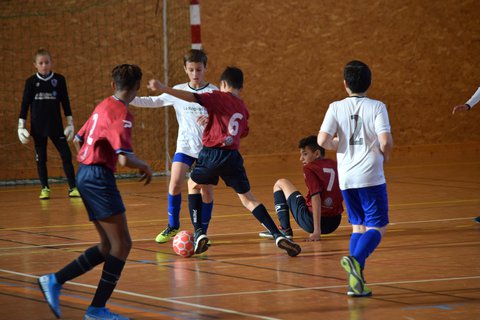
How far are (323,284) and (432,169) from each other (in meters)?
8.66

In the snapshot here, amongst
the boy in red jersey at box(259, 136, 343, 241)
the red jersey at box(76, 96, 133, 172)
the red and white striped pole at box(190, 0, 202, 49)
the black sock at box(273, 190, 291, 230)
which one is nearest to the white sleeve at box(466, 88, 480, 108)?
the boy in red jersey at box(259, 136, 343, 241)

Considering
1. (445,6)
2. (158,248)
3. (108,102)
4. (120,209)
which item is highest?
(445,6)

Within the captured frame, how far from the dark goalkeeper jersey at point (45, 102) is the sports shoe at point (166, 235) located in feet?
14.3

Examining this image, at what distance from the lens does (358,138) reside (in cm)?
598

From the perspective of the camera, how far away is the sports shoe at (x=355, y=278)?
5.63 meters

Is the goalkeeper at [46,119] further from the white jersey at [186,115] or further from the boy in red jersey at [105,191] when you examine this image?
the boy in red jersey at [105,191]

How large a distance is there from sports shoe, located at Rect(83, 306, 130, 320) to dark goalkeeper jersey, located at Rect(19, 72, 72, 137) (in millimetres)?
7234

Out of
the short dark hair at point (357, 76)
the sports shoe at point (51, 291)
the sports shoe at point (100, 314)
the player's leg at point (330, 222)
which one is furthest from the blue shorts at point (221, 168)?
the sports shoe at point (100, 314)

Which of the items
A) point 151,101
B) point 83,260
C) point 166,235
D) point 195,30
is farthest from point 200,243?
point 195,30

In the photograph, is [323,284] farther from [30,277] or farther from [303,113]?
[303,113]

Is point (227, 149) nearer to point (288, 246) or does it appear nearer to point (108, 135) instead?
point (288, 246)

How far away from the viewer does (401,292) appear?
19.1 ft

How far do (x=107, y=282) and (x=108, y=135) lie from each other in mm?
823

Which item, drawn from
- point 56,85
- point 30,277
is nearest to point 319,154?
point 30,277
